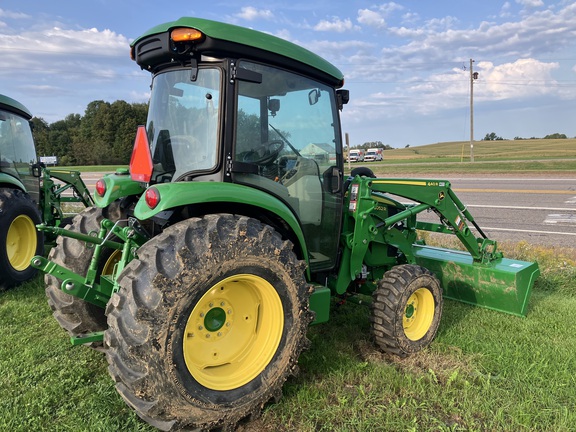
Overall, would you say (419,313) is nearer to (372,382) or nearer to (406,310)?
(406,310)

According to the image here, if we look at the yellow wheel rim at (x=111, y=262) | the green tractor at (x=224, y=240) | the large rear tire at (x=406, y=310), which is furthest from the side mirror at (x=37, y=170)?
the large rear tire at (x=406, y=310)

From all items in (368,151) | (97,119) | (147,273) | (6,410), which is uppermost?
(97,119)

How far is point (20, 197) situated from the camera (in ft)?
19.6

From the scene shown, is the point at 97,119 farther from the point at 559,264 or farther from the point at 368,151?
the point at 559,264

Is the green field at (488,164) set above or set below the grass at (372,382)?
above

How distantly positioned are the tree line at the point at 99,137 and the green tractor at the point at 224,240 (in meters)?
45.2

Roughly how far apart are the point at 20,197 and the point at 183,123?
396 cm

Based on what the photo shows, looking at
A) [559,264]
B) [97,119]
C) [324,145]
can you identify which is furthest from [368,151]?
[324,145]

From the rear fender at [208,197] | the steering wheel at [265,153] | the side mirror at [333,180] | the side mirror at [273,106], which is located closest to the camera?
the rear fender at [208,197]

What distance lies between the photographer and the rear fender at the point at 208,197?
101 inches

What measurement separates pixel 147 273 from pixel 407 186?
2.77 m

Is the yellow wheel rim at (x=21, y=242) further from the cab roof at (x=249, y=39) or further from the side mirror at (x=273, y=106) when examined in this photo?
the side mirror at (x=273, y=106)

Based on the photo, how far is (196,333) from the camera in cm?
276

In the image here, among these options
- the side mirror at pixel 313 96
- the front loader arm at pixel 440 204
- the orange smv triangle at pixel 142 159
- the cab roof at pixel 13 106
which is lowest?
the front loader arm at pixel 440 204
